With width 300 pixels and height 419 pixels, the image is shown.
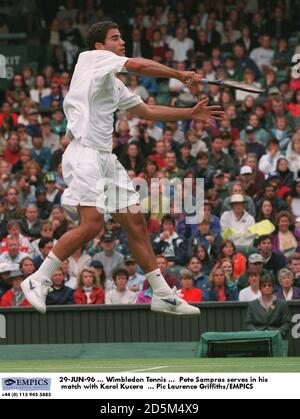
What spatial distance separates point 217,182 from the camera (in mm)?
19297

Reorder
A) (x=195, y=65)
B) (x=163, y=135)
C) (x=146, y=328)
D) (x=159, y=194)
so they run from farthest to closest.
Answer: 1. (x=195, y=65)
2. (x=163, y=135)
3. (x=159, y=194)
4. (x=146, y=328)

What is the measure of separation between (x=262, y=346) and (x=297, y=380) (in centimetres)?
427

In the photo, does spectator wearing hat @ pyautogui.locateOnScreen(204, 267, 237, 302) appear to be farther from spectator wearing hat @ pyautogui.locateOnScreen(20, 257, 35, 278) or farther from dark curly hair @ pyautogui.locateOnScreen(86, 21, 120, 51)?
dark curly hair @ pyautogui.locateOnScreen(86, 21, 120, 51)

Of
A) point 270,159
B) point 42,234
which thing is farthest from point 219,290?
point 270,159

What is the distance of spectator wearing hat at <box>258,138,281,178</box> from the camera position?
65.1ft

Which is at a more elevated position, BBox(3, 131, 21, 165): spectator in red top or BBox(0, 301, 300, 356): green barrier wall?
BBox(3, 131, 21, 165): spectator in red top

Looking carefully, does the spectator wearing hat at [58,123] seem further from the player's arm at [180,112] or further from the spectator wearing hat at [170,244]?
the player's arm at [180,112]

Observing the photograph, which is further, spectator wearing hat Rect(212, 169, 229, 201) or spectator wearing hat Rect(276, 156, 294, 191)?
spectator wearing hat Rect(276, 156, 294, 191)

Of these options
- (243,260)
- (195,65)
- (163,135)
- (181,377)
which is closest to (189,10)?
(195,65)

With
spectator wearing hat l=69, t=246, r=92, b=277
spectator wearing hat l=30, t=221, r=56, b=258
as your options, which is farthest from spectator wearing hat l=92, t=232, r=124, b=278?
spectator wearing hat l=30, t=221, r=56, b=258

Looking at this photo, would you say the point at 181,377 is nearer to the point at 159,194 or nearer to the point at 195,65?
the point at 159,194

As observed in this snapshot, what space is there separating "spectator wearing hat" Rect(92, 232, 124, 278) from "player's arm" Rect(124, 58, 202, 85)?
6654mm

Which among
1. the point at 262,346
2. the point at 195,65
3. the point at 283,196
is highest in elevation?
the point at 195,65
